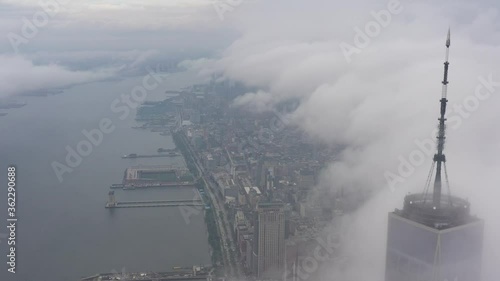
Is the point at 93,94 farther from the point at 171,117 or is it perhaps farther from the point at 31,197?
the point at 31,197

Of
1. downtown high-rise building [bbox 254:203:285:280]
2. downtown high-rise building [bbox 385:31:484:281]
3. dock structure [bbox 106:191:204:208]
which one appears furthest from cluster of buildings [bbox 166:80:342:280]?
downtown high-rise building [bbox 385:31:484:281]

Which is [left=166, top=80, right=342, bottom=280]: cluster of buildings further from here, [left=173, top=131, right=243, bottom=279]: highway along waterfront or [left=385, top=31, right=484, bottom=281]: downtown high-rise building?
[left=385, top=31, right=484, bottom=281]: downtown high-rise building

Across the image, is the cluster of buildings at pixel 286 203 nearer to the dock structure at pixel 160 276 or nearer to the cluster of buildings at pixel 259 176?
the cluster of buildings at pixel 259 176

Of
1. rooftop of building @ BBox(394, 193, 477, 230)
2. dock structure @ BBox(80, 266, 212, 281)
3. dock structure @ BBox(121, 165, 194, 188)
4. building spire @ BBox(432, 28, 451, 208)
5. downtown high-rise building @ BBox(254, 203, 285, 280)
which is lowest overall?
dock structure @ BBox(80, 266, 212, 281)

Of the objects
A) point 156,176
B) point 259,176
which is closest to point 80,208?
point 156,176

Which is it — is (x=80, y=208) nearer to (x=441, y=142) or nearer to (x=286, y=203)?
(x=286, y=203)

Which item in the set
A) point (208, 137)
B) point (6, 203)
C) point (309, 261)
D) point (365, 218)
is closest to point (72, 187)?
point (6, 203)

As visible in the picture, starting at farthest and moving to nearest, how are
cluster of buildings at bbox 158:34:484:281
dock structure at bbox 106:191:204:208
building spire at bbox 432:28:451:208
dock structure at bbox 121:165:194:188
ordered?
dock structure at bbox 121:165:194:188 < dock structure at bbox 106:191:204:208 < building spire at bbox 432:28:451:208 < cluster of buildings at bbox 158:34:484:281
